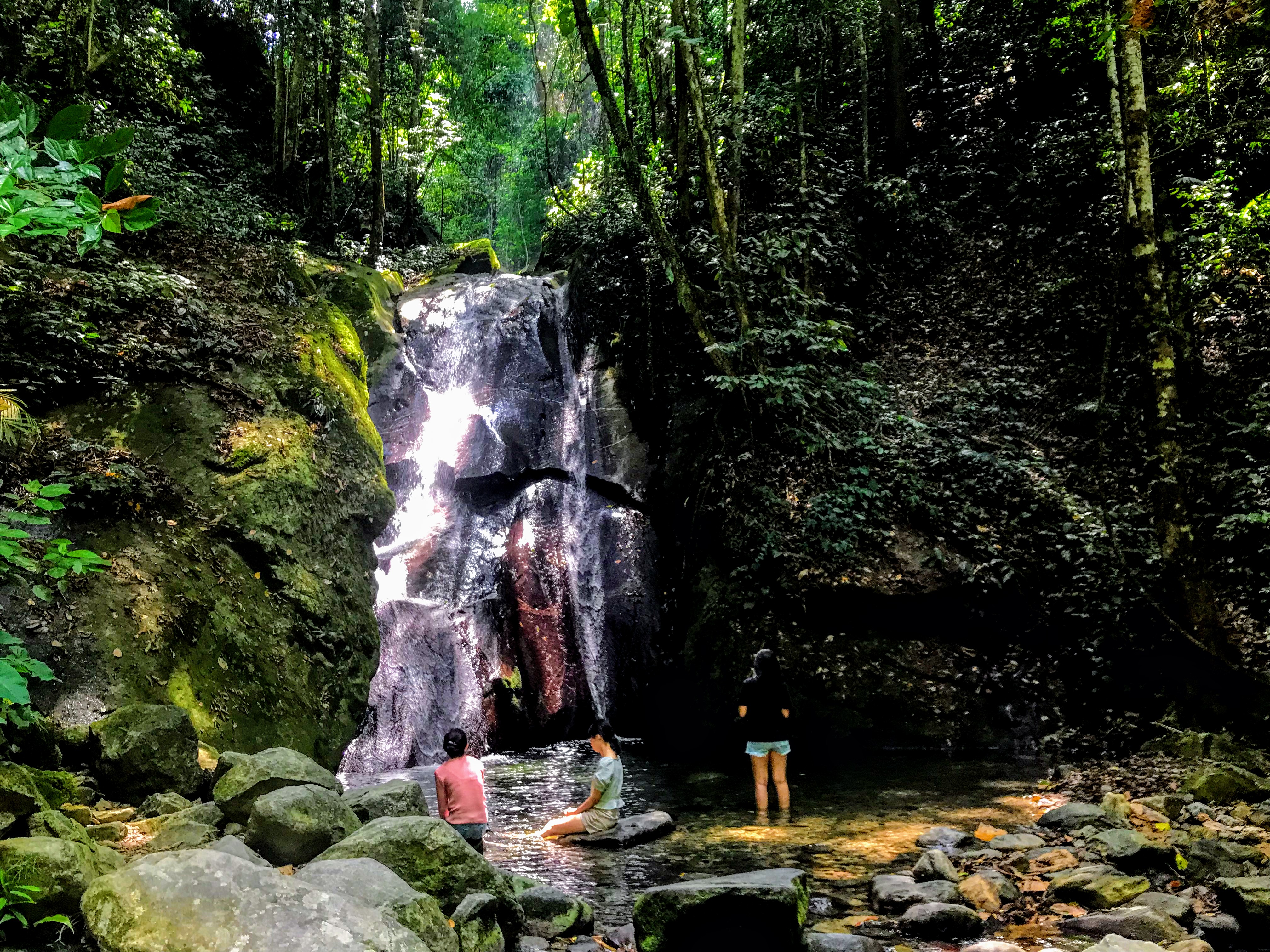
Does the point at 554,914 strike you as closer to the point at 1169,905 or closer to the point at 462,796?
the point at 462,796

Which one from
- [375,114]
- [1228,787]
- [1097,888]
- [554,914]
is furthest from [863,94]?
[554,914]

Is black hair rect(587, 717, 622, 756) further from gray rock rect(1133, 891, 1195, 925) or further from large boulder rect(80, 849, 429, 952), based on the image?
large boulder rect(80, 849, 429, 952)

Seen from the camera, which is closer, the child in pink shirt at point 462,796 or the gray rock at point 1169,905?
the gray rock at point 1169,905

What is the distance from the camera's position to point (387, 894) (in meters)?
3.67

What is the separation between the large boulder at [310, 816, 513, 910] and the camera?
14.1ft

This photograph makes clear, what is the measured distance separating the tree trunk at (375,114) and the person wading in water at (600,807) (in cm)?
1571

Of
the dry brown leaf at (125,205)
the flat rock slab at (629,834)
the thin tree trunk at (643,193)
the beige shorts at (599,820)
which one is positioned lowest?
the flat rock slab at (629,834)

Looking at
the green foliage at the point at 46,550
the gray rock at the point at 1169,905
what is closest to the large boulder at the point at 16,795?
the green foliage at the point at 46,550

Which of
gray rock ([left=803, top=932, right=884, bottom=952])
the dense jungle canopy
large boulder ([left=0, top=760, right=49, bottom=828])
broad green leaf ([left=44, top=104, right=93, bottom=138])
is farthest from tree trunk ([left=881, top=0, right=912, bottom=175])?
large boulder ([left=0, top=760, right=49, bottom=828])

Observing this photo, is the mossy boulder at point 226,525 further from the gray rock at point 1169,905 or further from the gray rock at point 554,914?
the gray rock at point 1169,905

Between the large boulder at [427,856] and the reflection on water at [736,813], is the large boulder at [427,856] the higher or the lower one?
the higher one

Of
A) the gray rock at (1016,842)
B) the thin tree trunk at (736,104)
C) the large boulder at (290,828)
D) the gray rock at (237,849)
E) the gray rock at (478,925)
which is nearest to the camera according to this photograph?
the gray rock at (478,925)

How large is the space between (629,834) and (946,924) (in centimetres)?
294

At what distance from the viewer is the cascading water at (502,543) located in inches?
436
